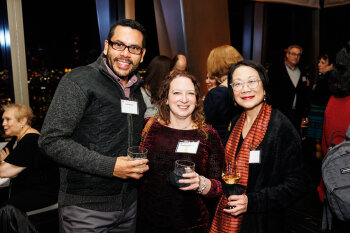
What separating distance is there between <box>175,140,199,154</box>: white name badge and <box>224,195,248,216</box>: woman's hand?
0.33 meters

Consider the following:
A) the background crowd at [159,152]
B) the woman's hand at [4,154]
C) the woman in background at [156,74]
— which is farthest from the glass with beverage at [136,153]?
the woman's hand at [4,154]

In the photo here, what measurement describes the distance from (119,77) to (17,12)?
11.1 ft

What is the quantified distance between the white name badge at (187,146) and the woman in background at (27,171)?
1501 mm

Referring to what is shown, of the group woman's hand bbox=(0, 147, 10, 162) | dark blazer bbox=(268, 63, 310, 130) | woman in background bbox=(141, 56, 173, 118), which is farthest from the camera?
dark blazer bbox=(268, 63, 310, 130)

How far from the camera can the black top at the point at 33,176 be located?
2.43 m

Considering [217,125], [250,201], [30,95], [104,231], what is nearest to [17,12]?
[30,95]

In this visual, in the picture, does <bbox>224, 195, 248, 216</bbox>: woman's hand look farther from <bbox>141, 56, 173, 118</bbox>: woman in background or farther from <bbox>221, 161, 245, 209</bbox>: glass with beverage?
<bbox>141, 56, 173, 118</bbox>: woman in background

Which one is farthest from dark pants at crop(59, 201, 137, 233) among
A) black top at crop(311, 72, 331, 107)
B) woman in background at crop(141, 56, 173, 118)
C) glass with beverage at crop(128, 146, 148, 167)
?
black top at crop(311, 72, 331, 107)

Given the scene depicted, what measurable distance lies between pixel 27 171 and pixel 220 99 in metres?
1.94

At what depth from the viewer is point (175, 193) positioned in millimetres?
1612

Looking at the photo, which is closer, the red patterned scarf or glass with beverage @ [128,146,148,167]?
glass with beverage @ [128,146,148,167]

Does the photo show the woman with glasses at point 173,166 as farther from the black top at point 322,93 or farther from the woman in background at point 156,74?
the black top at point 322,93

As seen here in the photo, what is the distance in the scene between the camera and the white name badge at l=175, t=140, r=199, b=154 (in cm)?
157

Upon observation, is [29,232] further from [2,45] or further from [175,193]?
[2,45]
